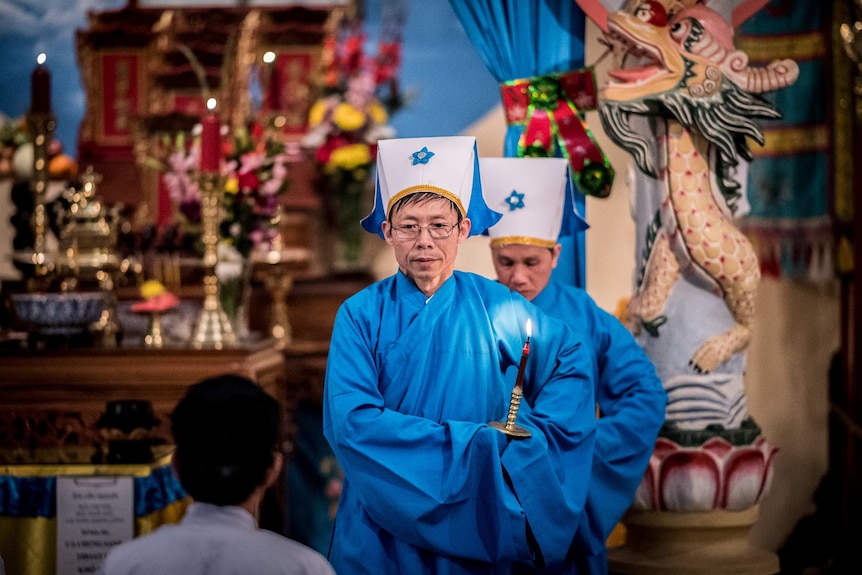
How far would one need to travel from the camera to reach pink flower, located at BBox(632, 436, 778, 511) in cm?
317

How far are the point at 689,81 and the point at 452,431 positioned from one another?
1432mm

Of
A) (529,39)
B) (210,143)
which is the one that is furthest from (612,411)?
(210,143)

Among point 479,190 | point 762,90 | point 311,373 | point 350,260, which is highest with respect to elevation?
point 762,90

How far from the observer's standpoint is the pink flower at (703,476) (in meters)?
3.17

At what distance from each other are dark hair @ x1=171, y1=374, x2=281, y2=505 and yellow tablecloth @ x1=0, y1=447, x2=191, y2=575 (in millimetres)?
1387

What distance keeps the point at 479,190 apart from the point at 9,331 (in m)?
2.24

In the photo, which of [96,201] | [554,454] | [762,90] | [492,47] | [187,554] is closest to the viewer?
[187,554]

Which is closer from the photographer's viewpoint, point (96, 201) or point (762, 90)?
point (762, 90)

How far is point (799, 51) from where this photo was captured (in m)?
4.33

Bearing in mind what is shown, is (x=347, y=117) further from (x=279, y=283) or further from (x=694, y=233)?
(x=694, y=233)

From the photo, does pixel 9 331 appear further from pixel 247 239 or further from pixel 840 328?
pixel 840 328

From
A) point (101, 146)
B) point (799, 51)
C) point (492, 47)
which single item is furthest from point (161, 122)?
point (799, 51)

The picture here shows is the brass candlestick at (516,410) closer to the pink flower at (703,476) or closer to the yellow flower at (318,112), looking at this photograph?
the pink flower at (703,476)

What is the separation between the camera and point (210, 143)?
3658mm
